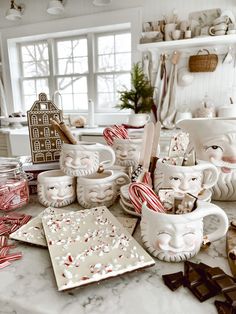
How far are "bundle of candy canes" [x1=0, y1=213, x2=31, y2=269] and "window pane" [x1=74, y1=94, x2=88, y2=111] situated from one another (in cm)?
286

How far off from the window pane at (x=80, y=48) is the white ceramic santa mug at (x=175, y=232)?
10.3 feet

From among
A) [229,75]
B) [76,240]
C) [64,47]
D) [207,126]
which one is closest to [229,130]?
[207,126]

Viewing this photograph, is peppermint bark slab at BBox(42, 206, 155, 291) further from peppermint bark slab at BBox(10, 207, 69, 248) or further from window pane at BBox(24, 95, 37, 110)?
window pane at BBox(24, 95, 37, 110)

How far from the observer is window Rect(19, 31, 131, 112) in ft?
10.2

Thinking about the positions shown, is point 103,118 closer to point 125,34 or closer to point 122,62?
point 122,62

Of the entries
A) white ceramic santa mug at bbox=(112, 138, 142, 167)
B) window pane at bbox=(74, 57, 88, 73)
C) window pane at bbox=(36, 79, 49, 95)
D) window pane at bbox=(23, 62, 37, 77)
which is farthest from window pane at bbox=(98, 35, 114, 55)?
white ceramic santa mug at bbox=(112, 138, 142, 167)

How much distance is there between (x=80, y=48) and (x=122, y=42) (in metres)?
0.59

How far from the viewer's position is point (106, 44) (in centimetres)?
311

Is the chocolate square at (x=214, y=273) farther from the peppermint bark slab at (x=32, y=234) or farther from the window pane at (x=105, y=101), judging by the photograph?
the window pane at (x=105, y=101)

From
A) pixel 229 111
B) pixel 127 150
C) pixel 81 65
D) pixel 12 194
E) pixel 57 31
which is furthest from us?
pixel 81 65

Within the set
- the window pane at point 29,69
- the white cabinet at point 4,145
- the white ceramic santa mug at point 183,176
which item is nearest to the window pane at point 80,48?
the window pane at point 29,69

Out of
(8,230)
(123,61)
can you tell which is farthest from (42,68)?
(8,230)

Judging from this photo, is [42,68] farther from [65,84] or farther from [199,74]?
[199,74]

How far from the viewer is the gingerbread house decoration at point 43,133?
88 centimetres
